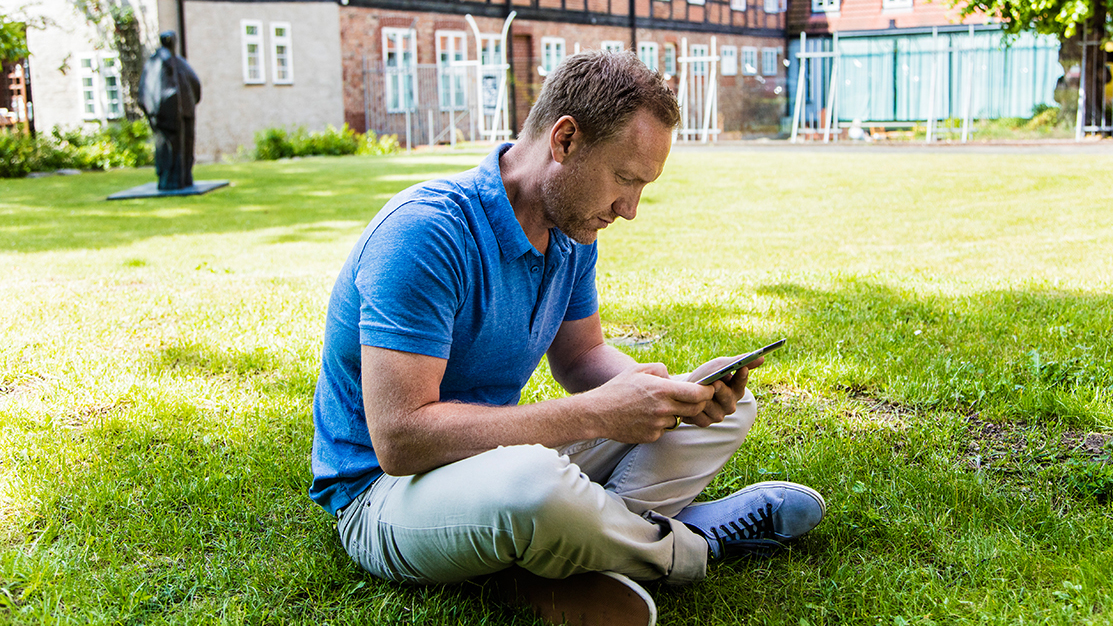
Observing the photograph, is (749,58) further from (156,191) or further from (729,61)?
(156,191)

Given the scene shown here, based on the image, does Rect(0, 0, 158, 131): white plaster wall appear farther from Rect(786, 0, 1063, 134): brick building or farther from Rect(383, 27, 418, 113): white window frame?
Rect(786, 0, 1063, 134): brick building

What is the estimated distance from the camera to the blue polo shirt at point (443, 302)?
189 centimetres

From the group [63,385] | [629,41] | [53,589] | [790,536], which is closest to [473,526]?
[790,536]

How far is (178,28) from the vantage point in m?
21.0

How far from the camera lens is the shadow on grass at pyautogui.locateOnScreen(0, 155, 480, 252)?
30.1 feet

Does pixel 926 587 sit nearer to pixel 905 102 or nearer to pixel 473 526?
pixel 473 526

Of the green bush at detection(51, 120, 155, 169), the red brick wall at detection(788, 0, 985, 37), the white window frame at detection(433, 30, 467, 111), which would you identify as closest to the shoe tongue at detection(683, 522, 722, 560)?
the green bush at detection(51, 120, 155, 169)

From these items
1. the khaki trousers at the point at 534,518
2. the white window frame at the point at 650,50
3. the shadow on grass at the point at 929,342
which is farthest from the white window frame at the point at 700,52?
the khaki trousers at the point at 534,518

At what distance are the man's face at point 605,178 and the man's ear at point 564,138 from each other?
0.02 m

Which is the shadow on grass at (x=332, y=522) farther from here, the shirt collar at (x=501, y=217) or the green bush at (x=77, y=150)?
the green bush at (x=77, y=150)

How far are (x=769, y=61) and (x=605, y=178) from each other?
1458 inches

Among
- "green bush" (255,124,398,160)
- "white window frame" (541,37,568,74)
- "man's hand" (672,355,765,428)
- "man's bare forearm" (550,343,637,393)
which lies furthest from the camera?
"white window frame" (541,37,568,74)

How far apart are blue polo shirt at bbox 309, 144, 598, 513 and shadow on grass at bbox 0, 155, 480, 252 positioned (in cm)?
692

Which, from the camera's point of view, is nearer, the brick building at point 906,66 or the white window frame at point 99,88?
the white window frame at point 99,88
